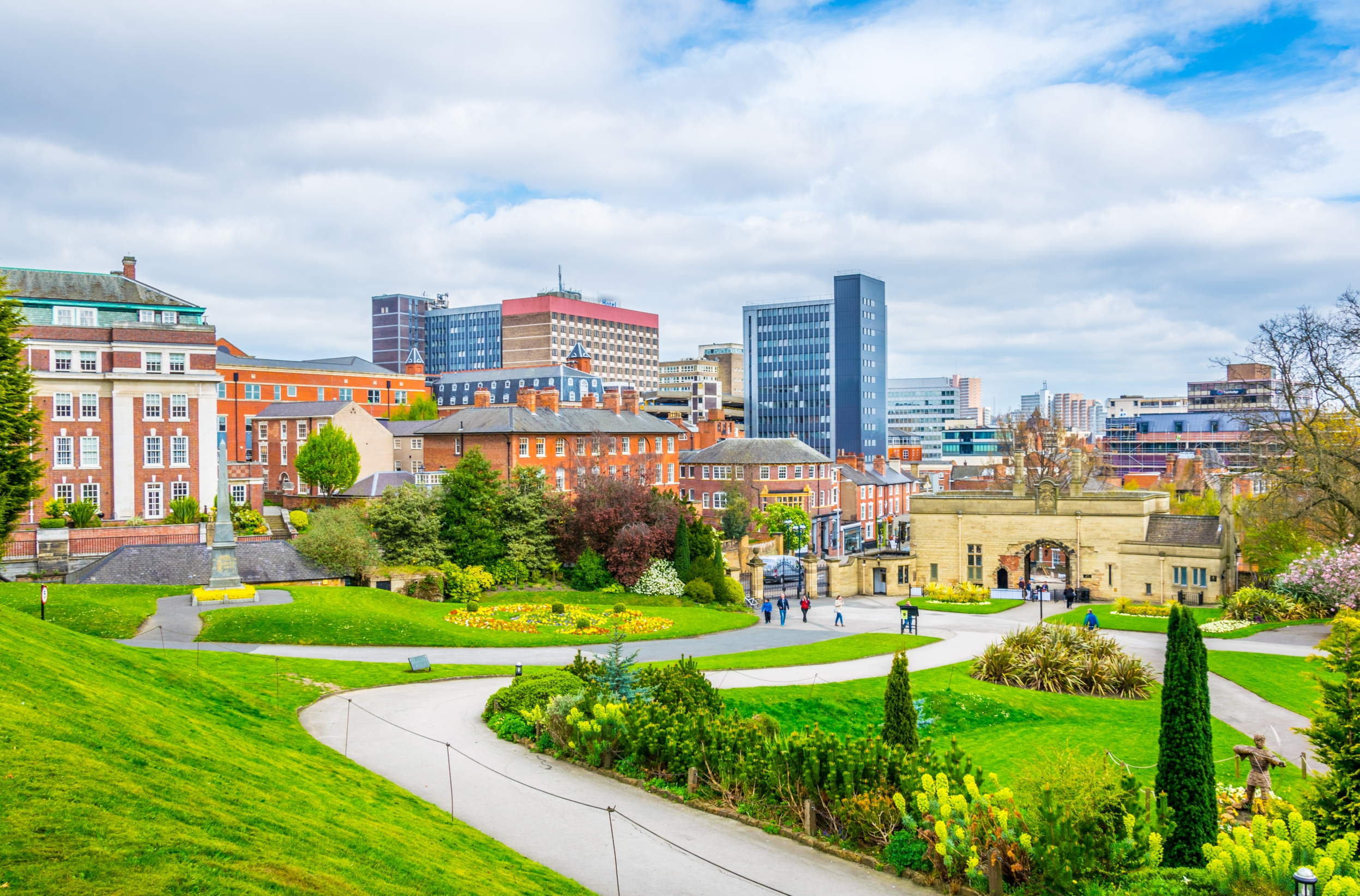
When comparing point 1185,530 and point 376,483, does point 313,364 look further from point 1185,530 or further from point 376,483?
point 1185,530

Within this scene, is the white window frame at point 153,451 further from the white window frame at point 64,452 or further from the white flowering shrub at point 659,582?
the white flowering shrub at point 659,582

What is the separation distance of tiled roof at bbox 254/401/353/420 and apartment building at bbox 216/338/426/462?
1611 mm

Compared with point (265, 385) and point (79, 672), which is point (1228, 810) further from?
point (265, 385)

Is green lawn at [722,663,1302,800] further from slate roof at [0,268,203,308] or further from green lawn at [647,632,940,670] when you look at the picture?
slate roof at [0,268,203,308]

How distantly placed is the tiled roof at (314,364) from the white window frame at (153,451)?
31557 millimetres

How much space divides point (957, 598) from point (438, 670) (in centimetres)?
3274

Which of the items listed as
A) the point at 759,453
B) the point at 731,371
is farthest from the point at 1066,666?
the point at 731,371

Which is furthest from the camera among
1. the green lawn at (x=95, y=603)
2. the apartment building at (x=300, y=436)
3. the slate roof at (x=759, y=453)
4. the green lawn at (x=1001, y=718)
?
the slate roof at (x=759, y=453)

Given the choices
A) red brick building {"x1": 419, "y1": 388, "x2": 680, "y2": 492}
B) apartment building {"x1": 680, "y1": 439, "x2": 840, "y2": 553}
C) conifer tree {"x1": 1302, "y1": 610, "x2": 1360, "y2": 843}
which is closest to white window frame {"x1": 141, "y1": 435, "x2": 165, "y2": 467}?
red brick building {"x1": 419, "y1": 388, "x2": 680, "y2": 492}

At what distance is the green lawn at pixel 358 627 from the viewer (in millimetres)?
28766

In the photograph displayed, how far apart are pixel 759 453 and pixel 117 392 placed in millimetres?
49314

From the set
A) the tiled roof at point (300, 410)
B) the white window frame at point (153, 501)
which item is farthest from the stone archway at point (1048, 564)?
the white window frame at point (153, 501)

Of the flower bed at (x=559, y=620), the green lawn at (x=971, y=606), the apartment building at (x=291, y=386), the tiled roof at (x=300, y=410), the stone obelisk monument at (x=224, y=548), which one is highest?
the apartment building at (x=291, y=386)

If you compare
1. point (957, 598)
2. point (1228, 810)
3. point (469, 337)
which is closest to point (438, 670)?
point (1228, 810)
